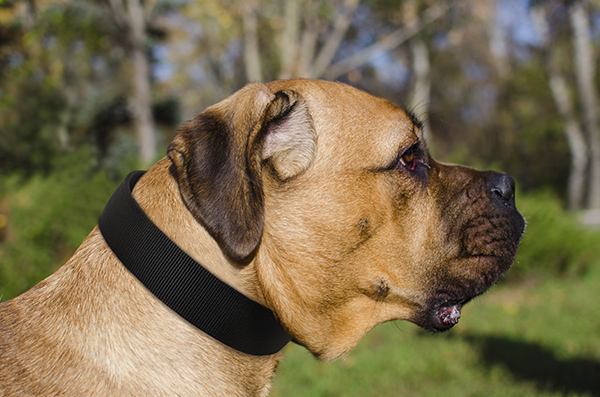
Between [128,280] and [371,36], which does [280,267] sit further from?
[371,36]

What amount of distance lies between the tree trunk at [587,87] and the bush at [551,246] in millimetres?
7875

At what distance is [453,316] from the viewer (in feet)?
8.11

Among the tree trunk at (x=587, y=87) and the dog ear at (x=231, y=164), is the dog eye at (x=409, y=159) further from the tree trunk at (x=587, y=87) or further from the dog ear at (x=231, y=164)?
the tree trunk at (x=587, y=87)

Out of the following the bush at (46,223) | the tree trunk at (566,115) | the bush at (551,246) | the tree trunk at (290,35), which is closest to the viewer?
the bush at (46,223)

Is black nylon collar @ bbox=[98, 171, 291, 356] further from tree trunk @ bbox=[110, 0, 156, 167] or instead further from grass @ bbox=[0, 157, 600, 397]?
tree trunk @ bbox=[110, 0, 156, 167]

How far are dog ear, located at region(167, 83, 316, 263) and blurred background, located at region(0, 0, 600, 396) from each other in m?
1.18


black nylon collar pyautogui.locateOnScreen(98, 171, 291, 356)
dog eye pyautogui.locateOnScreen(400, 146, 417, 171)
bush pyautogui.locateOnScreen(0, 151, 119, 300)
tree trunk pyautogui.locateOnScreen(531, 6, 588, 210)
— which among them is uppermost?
black nylon collar pyautogui.locateOnScreen(98, 171, 291, 356)

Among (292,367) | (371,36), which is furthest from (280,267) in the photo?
(371,36)

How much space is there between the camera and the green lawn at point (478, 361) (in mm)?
4777

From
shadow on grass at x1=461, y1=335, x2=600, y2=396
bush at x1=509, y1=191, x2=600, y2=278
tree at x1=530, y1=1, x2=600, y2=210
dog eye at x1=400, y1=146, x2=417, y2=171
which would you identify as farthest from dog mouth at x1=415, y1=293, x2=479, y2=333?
tree at x1=530, y1=1, x2=600, y2=210

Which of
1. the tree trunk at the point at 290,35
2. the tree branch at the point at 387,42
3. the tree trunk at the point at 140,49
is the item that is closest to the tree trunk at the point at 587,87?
the tree branch at the point at 387,42

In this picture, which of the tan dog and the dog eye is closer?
the tan dog

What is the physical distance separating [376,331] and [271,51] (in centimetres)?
1566

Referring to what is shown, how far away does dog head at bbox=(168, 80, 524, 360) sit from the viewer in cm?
182
